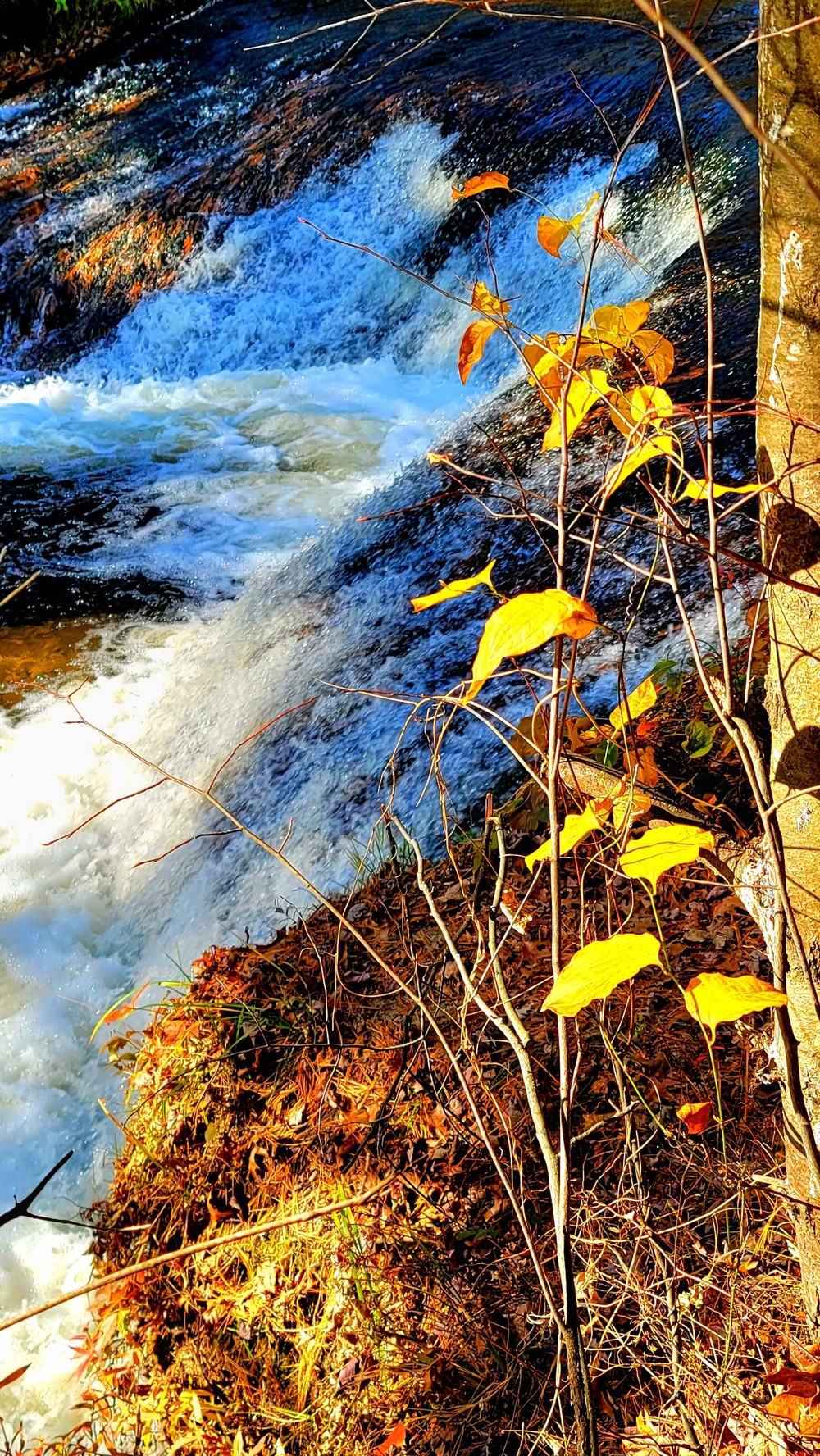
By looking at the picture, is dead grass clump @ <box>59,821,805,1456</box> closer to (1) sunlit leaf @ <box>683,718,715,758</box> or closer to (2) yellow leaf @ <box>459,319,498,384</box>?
(1) sunlit leaf @ <box>683,718,715,758</box>

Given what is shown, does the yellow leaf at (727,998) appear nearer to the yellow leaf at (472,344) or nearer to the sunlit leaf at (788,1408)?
the sunlit leaf at (788,1408)

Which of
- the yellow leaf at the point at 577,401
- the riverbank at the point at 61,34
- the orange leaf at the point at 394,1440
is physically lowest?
the orange leaf at the point at 394,1440

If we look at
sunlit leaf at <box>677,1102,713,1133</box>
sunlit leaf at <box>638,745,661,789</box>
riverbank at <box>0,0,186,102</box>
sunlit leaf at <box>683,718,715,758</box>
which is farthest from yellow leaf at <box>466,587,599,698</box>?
riverbank at <box>0,0,186,102</box>

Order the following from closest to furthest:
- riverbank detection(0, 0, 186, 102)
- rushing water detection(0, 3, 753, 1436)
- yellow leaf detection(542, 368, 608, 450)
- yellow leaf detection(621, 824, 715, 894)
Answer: yellow leaf detection(621, 824, 715, 894) < yellow leaf detection(542, 368, 608, 450) < rushing water detection(0, 3, 753, 1436) < riverbank detection(0, 0, 186, 102)

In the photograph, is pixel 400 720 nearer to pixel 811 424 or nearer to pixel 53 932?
pixel 53 932

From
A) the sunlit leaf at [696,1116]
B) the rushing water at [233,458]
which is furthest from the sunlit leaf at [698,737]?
the sunlit leaf at [696,1116]

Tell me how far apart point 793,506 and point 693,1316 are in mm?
1360

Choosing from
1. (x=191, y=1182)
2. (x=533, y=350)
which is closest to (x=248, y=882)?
(x=191, y=1182)

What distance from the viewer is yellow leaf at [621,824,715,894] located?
4.28 ft

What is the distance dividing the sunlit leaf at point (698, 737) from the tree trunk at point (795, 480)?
93 cm

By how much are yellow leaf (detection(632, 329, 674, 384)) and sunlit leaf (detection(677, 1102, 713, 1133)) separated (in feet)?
4.25

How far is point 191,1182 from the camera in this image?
2.43 m

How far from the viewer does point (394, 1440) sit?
1852mm

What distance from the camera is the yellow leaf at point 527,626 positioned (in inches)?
39.7
